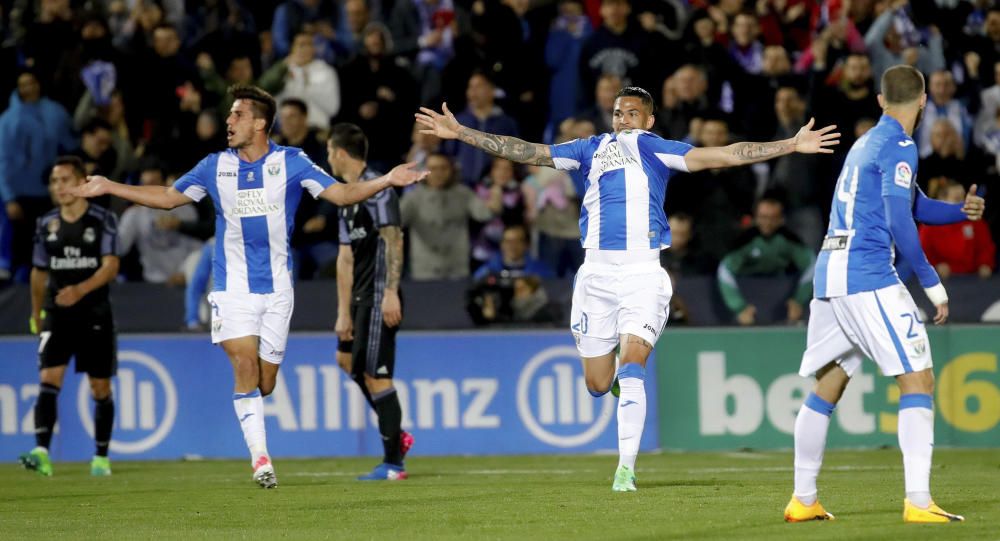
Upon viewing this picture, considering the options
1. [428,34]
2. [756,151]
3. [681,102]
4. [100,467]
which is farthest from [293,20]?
[756,151]

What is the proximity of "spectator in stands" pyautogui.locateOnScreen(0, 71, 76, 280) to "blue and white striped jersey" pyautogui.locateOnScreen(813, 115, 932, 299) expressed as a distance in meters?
11.1

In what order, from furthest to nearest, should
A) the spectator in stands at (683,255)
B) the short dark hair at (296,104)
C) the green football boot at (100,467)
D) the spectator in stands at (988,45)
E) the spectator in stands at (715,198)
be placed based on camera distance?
the spectator in stands at (988,45) → the short dark hair at (296,104) → the spectator in stands at (715,198) → the spectator in stands at (683,255) → the green football boot at (100,467)

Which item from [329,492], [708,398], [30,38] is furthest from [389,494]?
[30,38]

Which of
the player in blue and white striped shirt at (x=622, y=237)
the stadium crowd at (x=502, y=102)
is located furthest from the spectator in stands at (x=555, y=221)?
the player in blue and white striped shirt at (x=622, y=237)

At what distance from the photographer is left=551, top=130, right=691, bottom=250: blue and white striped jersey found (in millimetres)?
10141

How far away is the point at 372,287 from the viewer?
1196 centimetres

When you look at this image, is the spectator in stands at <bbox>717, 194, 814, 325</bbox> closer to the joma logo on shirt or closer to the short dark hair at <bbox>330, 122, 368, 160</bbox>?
the short dark hair at <bbox>330, 122, 368, 160</bbox>

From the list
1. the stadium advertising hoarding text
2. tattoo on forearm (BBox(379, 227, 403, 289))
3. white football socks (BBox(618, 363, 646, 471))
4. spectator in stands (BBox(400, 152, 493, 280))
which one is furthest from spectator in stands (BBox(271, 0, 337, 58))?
white football socks (BBox(618, 363, 646, 471))

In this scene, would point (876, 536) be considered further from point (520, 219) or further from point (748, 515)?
point (520, 219)

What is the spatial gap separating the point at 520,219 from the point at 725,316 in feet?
7.60

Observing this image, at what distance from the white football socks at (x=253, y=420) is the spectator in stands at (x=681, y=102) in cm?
747

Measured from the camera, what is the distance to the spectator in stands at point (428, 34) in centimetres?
1852

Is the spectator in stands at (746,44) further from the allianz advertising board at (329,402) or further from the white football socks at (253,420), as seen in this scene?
the white football socks at (253,420)

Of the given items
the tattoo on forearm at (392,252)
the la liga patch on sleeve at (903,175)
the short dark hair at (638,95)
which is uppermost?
the short dark hair at (638,95)
